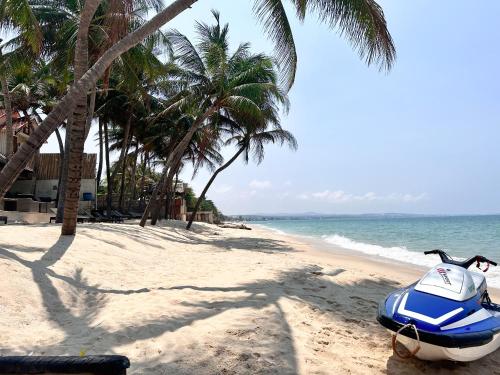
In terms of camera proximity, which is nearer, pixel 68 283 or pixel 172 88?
pixel 68 283

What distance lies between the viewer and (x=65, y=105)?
6.58m

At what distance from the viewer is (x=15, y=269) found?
5.34 metres

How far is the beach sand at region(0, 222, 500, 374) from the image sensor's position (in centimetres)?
343

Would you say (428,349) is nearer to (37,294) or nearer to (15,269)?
(37,294)

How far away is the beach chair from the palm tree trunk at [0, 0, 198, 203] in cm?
524

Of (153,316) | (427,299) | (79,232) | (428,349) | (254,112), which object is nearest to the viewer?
(428,349)

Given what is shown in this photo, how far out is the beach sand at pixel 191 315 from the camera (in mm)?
3428

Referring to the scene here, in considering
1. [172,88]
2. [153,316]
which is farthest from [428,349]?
[172,88]

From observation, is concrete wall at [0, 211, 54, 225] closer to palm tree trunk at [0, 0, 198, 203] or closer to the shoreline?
palm tree trunk at [0, 0, 198, 203]

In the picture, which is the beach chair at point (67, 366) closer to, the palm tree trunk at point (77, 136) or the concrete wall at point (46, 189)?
the palm tree trunk at point (77, 136)

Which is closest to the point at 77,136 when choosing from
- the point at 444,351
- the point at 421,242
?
the point at 444,351

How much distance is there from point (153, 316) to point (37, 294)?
160cm

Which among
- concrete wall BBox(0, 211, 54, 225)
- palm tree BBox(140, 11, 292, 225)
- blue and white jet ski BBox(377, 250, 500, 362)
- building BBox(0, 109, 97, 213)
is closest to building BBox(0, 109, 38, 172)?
building BBox(0, 109, 97, 213)

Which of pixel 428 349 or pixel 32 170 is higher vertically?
pixel 32 170
